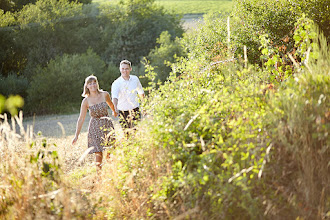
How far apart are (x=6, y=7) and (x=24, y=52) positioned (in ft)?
14.8

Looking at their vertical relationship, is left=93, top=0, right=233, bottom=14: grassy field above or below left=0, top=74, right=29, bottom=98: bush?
A: above

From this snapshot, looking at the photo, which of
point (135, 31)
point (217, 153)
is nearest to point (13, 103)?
point (135, 31)

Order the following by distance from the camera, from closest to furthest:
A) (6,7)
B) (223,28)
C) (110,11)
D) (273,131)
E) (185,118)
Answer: (273,131), (185,118), (223,28), (6,7), (110,11)

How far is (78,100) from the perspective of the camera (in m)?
25.5

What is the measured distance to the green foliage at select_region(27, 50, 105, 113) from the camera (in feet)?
77.1

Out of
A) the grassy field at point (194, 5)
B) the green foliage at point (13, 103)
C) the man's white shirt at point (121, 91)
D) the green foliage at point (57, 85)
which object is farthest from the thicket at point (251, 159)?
the grassy field at point (194, 5)

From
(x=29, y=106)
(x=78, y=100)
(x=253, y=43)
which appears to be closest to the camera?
(x=253, y=43)

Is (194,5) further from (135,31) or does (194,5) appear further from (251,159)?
(251,159)

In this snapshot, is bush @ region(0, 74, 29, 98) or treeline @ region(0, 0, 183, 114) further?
treeline @ region(0, 0, 183, 114)

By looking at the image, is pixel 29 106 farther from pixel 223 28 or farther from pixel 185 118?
pixel 185 118

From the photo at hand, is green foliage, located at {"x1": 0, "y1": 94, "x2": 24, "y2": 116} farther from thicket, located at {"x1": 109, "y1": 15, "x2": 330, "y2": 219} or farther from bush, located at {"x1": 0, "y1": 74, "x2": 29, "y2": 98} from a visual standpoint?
thicket, located at {"x1": 109, "y1": 15, "x2": 330, "y2": 219}

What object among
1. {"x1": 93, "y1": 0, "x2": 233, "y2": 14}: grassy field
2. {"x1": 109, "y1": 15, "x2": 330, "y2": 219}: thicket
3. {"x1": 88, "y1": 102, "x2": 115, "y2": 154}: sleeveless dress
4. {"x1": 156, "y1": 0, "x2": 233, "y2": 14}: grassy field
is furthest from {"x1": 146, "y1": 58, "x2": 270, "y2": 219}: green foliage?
{"x1": 156, "y1": 0, "x2": 233, "y2": 14}: grassy field

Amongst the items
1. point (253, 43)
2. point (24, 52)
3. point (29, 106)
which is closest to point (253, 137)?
point (253, 43)

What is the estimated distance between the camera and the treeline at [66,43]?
2400cm
